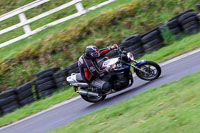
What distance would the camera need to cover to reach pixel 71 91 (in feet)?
38.6

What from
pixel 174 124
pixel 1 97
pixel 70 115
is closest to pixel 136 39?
pixel 70 115

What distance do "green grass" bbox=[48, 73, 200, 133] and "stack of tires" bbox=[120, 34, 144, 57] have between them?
4.28 m

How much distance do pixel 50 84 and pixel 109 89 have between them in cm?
364

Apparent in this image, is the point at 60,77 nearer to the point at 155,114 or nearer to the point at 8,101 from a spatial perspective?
the point at 8,101

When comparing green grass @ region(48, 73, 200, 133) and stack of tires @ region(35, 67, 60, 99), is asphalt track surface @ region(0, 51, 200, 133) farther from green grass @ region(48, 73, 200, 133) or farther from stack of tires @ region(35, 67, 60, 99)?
stack of tires @ region(35, 67, 60, 99)

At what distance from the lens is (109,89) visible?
9.41m

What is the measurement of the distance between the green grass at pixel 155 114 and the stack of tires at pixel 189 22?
456 cm

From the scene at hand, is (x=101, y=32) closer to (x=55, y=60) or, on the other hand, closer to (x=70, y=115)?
(x=55, y=60)

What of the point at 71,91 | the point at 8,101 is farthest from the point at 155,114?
the point at 8,101

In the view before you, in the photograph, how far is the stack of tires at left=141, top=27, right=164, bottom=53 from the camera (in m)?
12.3

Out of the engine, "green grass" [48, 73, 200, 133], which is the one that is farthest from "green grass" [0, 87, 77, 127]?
"green grass" [48, 73, 200, 133]

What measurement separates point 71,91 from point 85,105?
1.92 m

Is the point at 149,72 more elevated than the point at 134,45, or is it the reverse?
the point at 134,45

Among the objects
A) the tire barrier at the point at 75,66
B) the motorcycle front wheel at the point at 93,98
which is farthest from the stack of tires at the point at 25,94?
the motorcycle front wheel at the point at 93,98
